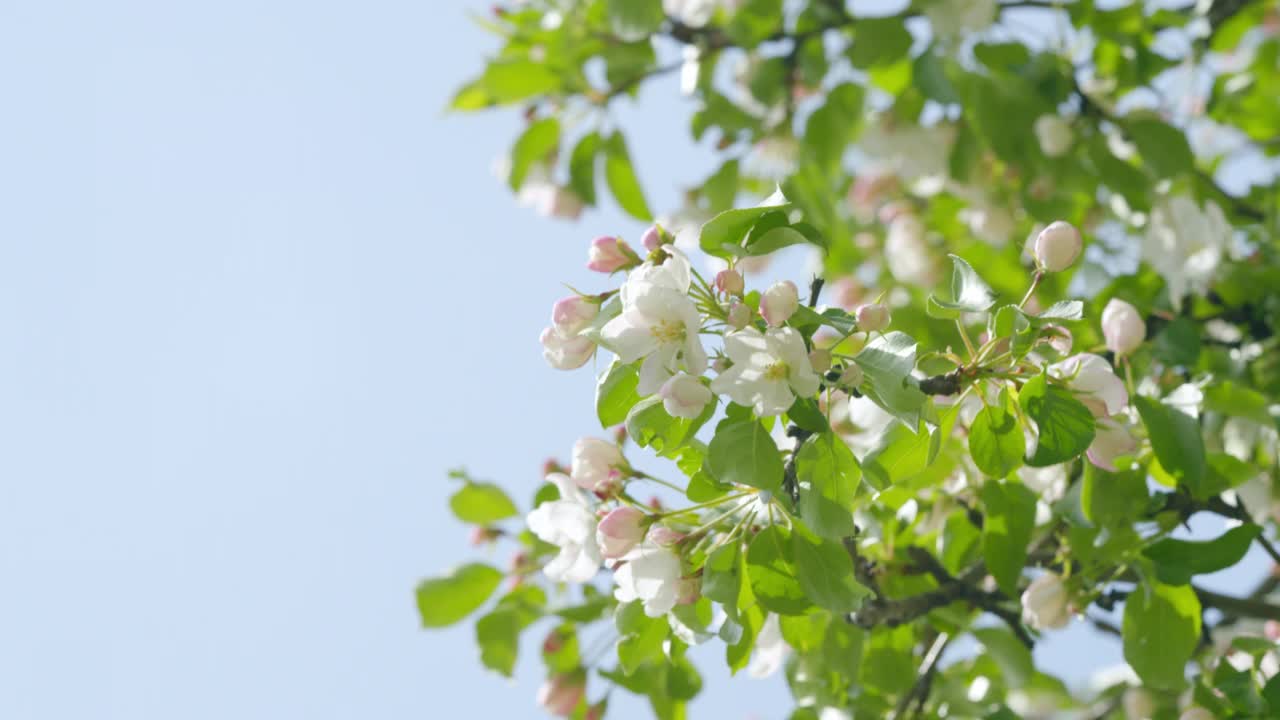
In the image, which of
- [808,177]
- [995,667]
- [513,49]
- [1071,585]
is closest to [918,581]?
[1071,585]

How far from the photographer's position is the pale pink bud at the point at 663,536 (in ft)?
3.63

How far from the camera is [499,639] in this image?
1641mm

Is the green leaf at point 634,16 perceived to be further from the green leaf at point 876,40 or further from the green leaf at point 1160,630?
the green leaf at point 1160,630

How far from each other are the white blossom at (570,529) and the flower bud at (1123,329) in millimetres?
590

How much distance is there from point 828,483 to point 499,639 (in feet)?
2.47

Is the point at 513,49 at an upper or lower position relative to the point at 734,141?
upper

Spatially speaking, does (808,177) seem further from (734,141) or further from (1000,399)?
(1000,399)

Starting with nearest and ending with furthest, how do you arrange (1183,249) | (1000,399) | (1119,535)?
(1000,399) < (1119,535) < (1183,249)

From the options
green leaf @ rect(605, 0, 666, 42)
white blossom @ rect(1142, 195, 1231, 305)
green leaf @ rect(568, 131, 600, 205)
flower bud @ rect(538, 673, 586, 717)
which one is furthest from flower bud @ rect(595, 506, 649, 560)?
green leaf @ rect(568, 131, 600, 205)

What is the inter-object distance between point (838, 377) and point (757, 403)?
115 millimetres

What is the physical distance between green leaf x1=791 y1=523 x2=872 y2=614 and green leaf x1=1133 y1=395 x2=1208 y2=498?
1.27 ft

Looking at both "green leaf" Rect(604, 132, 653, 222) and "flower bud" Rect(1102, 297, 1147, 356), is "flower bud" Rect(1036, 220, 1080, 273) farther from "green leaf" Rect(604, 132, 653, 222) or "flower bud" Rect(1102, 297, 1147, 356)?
"green leaf" Rect(604, 132, 653, 222)

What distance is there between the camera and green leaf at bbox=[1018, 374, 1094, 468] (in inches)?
39.9

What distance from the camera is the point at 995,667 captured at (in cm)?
180
